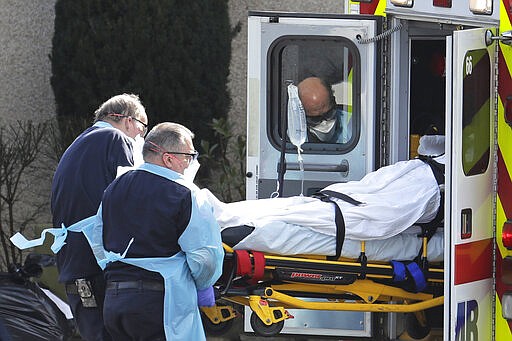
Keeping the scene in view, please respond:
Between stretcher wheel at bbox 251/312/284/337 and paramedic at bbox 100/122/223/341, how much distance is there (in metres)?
0.73

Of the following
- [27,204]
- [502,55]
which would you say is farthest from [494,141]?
[27,204]

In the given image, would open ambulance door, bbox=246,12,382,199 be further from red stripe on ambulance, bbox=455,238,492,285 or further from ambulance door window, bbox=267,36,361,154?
red stripe on ambulance, bbox=455,238,492,285

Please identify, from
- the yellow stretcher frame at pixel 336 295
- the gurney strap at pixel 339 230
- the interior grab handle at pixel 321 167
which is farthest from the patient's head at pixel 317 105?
the yellow stretcher frame at pixel 336 295

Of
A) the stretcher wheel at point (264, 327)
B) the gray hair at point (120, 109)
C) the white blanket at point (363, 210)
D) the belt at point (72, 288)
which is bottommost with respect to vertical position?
the stretcher wheel at point (264, 327)

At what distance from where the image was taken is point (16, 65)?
10586 mm

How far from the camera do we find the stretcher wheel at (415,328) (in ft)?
20.7

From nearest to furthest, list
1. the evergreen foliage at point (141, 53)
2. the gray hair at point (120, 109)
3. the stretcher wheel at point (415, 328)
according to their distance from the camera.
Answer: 1. the gray hair at point (120, 109)
2. the stretcher wheel at point (415, 328)
3. the evergreen foliage at point (141, 53)

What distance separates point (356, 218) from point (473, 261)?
2.10 ft

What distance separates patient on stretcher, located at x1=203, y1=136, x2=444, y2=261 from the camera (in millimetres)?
5613

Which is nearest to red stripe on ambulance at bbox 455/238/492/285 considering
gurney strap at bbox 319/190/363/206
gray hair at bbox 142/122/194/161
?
gurney strap at bbox 319/190/363/206

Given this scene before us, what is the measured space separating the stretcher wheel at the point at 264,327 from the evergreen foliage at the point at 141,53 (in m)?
4.57

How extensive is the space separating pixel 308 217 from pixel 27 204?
212 inches

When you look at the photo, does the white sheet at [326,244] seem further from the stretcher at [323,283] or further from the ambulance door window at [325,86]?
the ambulance door window at [325,86]

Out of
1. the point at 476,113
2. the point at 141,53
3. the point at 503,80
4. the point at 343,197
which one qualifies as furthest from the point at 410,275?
the point at 141,53
